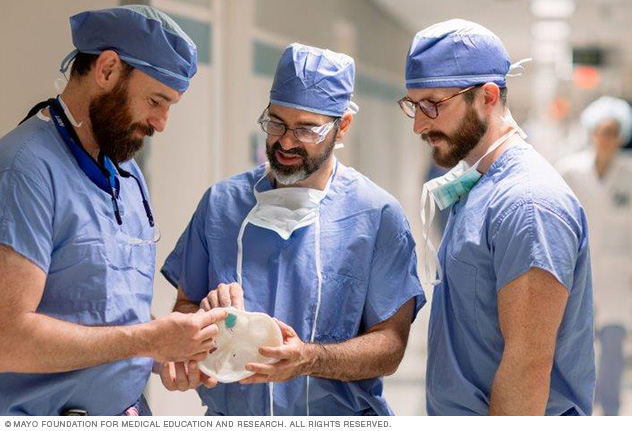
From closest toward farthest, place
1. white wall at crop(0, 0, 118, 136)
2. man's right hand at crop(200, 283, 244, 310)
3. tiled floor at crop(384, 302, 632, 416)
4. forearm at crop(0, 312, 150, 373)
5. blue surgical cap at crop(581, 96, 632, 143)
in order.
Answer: forearm at crop(0, 312, 150, 373) → man's right hand at crop(200, 283, 244, 310) → white wall at crop(0, 0, 118, 136) → tiled floor at crop(384, 302, 632, 416) → blue surgical cap at crop(581, 96, 632, 143)

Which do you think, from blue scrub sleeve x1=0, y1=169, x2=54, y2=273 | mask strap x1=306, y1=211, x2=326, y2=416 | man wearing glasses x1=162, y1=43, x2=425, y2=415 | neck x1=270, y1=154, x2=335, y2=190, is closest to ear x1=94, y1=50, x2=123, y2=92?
blue scrub sleeve x1=0, y1=169, x2=54, y2=273

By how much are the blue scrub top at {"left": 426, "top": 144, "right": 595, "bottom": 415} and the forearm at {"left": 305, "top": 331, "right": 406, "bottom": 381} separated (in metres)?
0.11

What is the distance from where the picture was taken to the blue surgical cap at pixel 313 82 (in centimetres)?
231

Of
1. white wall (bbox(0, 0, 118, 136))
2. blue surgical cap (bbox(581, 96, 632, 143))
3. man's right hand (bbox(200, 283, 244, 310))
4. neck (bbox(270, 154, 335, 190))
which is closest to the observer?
man's right hand (bbox(200, 283, 244, 310))

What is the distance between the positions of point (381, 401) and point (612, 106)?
3.54 meters

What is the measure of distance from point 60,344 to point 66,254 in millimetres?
207

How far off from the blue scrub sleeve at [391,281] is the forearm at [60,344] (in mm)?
579

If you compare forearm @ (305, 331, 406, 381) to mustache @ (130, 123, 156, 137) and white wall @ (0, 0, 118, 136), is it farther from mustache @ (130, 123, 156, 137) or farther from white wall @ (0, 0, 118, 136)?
white wall @ (0, 0, 118, 136)

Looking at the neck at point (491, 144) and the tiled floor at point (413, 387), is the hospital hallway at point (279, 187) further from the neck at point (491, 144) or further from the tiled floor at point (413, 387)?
the tiled floor at point (413, 387)

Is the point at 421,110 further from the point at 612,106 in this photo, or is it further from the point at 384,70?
the point at 384,70

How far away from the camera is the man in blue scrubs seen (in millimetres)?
1930

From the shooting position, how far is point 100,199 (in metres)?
2.14

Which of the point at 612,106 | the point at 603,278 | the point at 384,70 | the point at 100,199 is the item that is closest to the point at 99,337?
the point at 100,199

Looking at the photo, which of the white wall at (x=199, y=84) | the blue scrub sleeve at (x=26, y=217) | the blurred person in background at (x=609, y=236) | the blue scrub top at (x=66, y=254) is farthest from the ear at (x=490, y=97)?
the blurred person in background at (x=609, y=236)
